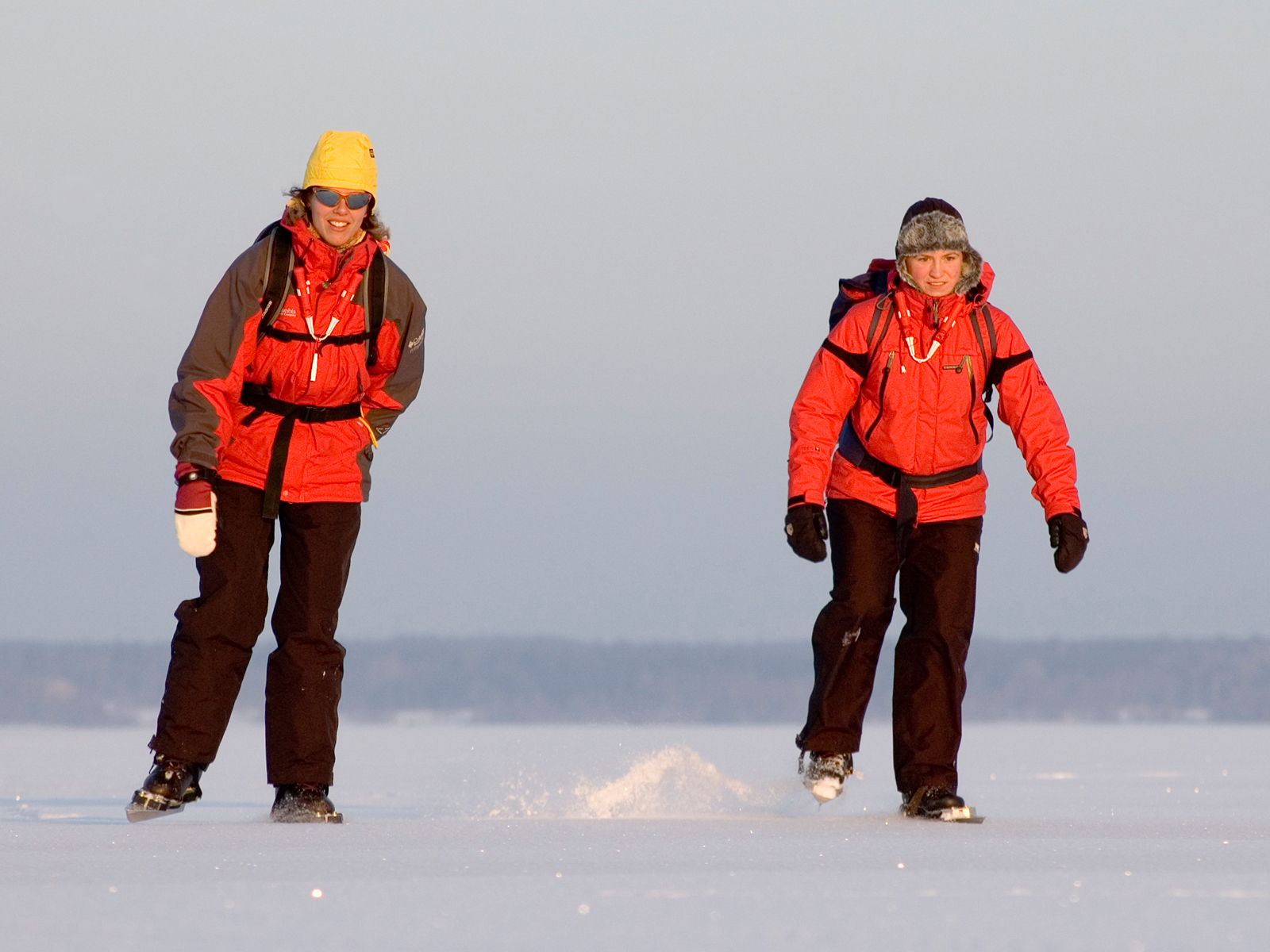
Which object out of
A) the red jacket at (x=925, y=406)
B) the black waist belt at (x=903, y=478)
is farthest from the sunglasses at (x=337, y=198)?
the black waist belt at (x=903, y=478)

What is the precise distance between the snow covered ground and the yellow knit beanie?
1.95 m

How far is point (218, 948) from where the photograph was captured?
2.80 metres

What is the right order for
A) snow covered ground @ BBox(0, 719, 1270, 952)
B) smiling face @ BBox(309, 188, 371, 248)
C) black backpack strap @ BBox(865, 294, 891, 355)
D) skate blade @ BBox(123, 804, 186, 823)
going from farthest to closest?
black backpack strap @ BBox(865, 294, 891, 355) < smiling face @ BBox(309, 188, 371, 248) < skate blade @ BBox(123, 804, 186, 823) < snow covered ground @ BBox(0, 719, 1270, 952)

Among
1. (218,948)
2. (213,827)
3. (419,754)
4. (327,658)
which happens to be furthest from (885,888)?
(419,754)

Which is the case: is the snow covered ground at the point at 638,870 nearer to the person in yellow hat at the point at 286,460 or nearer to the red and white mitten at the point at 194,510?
the person in yellow hat at the point at 286,460

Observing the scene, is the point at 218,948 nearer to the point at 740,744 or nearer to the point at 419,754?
the point at 419,754

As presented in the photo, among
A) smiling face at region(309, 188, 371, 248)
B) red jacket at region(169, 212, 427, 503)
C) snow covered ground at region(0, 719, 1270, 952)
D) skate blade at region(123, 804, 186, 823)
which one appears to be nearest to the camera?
snow covered ground at region(0, 719, 1270, 952)

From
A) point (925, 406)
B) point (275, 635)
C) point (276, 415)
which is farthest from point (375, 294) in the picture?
point (925, 406)

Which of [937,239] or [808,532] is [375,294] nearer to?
[808,532]

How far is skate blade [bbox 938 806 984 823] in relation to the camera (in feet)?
17.4

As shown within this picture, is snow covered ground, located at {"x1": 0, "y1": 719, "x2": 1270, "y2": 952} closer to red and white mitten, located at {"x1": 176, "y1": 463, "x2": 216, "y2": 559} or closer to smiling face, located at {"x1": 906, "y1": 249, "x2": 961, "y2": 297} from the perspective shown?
red and white mitten, located at {"x1": 176, "y1": 463, "x2": 216, "y2": 559}

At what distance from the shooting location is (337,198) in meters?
5.32

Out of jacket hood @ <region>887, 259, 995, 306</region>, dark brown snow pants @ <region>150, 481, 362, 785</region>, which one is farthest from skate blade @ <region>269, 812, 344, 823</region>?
jacket hood @ <region>887, 259, 995, 306</region>

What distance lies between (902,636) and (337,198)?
2.32 m
